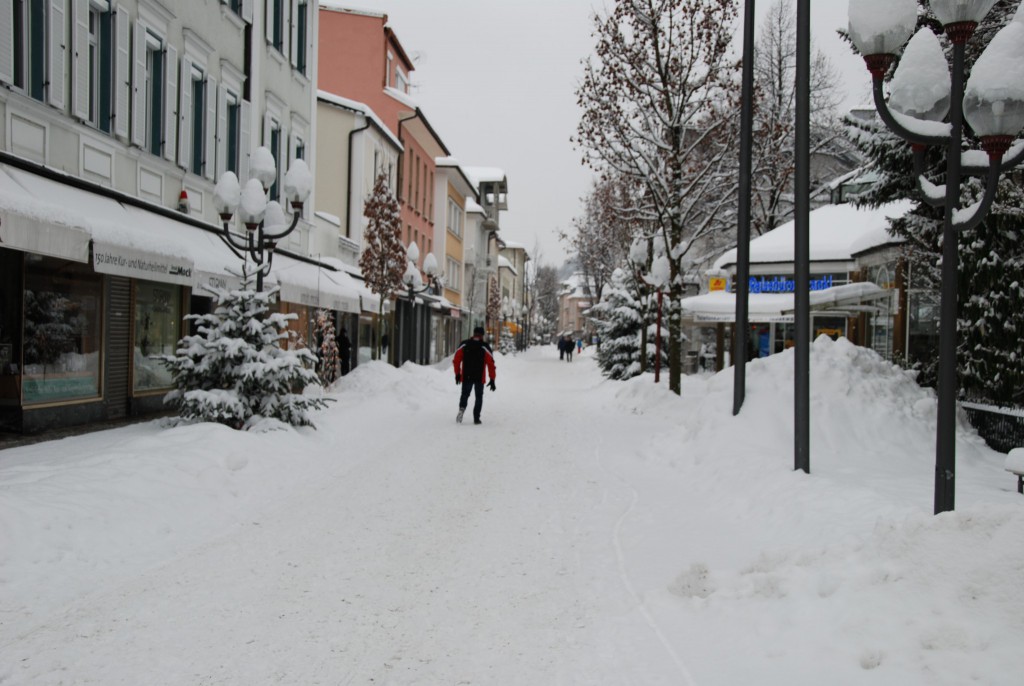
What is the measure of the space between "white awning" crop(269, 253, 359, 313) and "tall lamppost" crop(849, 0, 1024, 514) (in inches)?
473

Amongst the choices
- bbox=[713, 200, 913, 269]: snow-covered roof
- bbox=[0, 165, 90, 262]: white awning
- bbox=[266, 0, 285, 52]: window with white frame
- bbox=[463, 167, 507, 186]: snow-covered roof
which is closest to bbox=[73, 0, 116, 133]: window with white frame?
bbox=[0, 165, 90, 262]: white awning

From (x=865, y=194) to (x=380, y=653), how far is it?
1144cm

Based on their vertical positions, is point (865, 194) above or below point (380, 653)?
above

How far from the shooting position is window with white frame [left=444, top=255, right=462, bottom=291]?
163 feet

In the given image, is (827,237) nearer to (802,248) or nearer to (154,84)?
(802,248)

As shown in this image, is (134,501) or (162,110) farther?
(162,110)

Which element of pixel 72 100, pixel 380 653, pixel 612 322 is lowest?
pixel 380 653

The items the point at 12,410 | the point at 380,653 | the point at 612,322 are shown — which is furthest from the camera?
the point at 612,322

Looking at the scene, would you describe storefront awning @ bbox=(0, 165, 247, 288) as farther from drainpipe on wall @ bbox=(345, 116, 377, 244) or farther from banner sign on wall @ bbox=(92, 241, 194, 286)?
drainpipe on wall @ bbox=(345, 116, 377, 244)

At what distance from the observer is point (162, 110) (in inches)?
584

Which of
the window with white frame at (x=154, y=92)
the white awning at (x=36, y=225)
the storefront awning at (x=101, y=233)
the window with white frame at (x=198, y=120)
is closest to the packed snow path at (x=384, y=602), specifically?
the white awning at (x=36, y=225)

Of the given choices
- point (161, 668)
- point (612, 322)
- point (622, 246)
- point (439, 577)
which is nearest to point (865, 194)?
point (439, 577)

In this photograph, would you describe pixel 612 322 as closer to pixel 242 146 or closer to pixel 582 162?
pixel 582 162

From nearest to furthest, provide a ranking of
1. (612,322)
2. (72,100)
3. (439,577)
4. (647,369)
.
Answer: (439,577)
(72,100)
(647,369)
(612,322)
